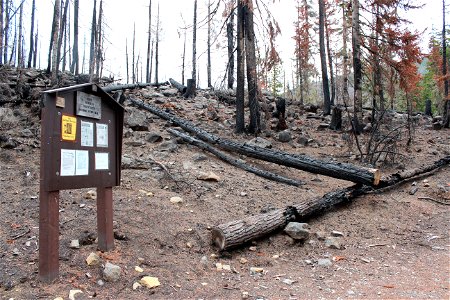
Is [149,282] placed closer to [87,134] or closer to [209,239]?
[209,239]

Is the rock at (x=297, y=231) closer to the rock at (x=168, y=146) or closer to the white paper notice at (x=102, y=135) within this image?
the white paper notice at (x=102, y=135)

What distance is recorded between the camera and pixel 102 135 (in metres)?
3.96

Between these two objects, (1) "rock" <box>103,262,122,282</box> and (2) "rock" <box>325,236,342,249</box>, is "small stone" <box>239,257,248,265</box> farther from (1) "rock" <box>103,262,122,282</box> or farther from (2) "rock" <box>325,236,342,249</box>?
(1) "rock" <box>103,262,122,282</box>

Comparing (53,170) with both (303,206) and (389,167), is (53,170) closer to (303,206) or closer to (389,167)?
(303,206)

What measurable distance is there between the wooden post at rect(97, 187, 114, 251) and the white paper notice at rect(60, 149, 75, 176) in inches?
22.9

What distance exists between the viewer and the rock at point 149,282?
3.48 m

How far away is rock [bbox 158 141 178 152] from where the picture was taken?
8.50 metres

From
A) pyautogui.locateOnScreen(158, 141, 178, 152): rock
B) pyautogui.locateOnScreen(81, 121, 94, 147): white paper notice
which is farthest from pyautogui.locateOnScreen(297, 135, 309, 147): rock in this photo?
pyautogui.locateOnScreen(81, 121, 94, 147): white paper notice

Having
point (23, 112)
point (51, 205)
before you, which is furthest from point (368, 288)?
point (23, 112)

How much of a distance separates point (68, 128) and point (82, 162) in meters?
0.40

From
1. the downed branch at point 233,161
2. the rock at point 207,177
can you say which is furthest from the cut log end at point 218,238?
the downed branch at point 233,161

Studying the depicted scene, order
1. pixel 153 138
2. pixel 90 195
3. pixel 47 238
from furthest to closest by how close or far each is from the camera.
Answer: pixel 153 138, pixel 90 195, pixel 47 238

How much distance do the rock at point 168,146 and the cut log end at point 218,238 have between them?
13.8ft

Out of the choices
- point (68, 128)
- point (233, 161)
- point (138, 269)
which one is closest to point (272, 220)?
point (138, 269)
